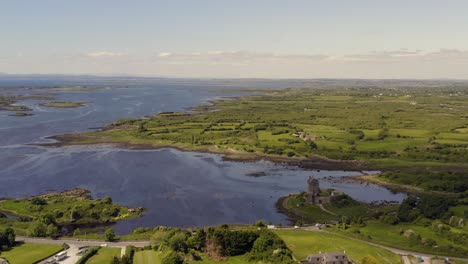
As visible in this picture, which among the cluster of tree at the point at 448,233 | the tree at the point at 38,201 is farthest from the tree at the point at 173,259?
the cluster of tree at the point at 448,233

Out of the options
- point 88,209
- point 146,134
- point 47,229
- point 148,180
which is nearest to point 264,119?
point 146,134

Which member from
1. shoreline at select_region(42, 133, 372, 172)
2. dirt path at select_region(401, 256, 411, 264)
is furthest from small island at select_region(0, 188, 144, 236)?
shoreline at select_region(42, 133, 372, 172)

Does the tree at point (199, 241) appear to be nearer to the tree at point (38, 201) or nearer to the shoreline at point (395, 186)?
the tree at point (38, 201)

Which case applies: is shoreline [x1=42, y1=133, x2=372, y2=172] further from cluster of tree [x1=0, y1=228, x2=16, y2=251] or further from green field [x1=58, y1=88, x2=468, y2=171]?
cluster of tree [x1=0, y1=228, x2=16, y2=251]

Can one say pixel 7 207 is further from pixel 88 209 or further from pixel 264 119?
pixel 264 119

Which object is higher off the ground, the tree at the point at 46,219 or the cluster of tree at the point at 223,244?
the cluster of tree at the point at 223,244

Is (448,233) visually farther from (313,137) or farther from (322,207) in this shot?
(313,137)
